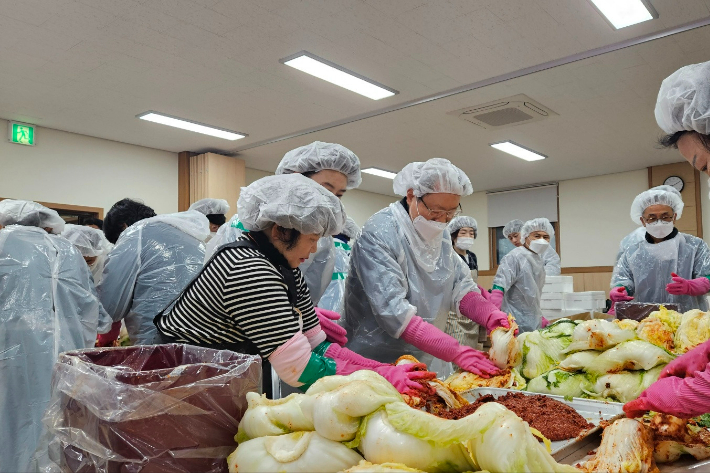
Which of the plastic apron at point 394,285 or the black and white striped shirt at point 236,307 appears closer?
the black and white striped shirt at point 236,307

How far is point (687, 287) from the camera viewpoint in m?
4.21

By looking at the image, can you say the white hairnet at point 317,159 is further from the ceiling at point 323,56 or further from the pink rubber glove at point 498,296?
the pink rubber glove at point 498,296

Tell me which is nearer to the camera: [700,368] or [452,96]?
[700,368]

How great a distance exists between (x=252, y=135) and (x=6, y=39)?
3.32 m

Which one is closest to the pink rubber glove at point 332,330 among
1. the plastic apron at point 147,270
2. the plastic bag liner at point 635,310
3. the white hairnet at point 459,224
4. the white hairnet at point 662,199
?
the plastic apron at point 147,270

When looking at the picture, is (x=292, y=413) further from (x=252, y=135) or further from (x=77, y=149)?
(x=77, y=149)

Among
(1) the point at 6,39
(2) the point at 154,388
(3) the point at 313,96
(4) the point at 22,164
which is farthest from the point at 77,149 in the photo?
(2) the point at 154,388

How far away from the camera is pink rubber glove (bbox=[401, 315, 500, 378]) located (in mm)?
2207

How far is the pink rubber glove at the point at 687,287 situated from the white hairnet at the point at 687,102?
10.1ft

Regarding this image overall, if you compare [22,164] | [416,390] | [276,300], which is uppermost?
[22,164]

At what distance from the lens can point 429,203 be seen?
2648mm

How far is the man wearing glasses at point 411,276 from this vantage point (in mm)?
2363

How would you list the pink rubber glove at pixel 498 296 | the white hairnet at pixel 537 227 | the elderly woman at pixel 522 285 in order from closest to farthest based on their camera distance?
the pink rubber glove at pixel 498 296, the elderly woman at pixel 522 285, the white hairnet at pixel 537 227

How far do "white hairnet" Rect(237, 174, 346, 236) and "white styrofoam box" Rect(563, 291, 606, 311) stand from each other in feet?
20.1
